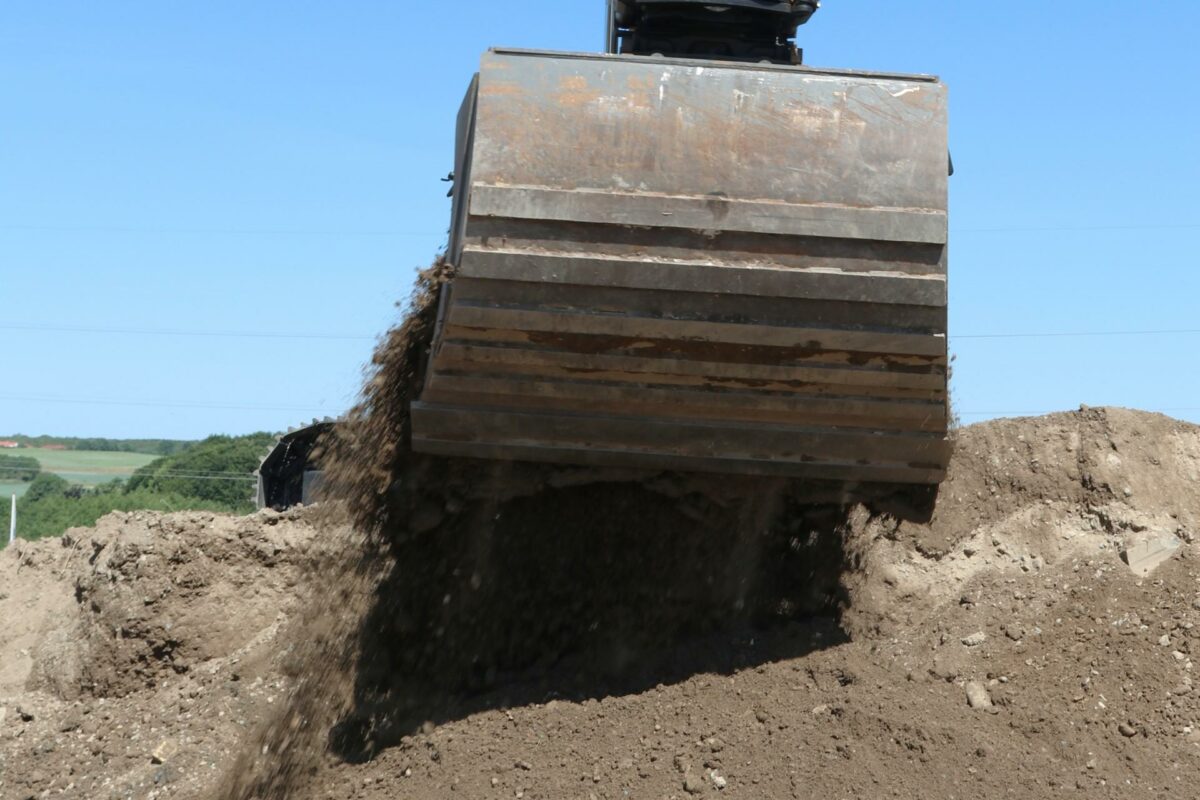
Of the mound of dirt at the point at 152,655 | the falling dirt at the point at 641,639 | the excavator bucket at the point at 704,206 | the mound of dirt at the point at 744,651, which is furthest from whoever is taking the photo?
the mound of dirt at the point at 152,655

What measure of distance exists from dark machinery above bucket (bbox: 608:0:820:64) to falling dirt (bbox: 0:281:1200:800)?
1.41m

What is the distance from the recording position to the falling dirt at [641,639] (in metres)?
6.09

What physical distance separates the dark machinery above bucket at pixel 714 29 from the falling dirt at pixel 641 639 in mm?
1414

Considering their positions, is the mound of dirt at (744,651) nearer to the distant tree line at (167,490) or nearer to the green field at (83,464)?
the distant tree line at (167,490)

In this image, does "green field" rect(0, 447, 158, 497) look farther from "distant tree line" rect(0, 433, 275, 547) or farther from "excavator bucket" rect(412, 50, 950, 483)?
"excavator bucket" rect(412, 50, 950, 483)

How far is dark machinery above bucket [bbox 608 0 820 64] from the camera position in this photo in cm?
640

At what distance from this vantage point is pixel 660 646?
7133 millimetres

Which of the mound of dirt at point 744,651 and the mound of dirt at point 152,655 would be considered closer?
the mound of dirt at point 744,651

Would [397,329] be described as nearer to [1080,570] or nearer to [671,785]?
[671,785]

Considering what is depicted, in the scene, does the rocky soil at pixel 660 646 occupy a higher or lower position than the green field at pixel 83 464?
higher

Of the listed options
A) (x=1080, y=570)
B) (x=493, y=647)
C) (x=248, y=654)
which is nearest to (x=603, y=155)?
(x=493, y=647)

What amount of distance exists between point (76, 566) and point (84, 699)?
184cm

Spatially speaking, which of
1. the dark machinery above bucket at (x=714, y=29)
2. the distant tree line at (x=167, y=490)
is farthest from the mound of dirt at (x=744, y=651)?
the distant tree line at (x=167, y=490)

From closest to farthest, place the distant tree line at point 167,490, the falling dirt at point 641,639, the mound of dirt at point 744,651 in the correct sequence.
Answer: the mound of dirt at point 744,651 < the falling dirt at point 641,639 < the distant tree line at point 167,490
